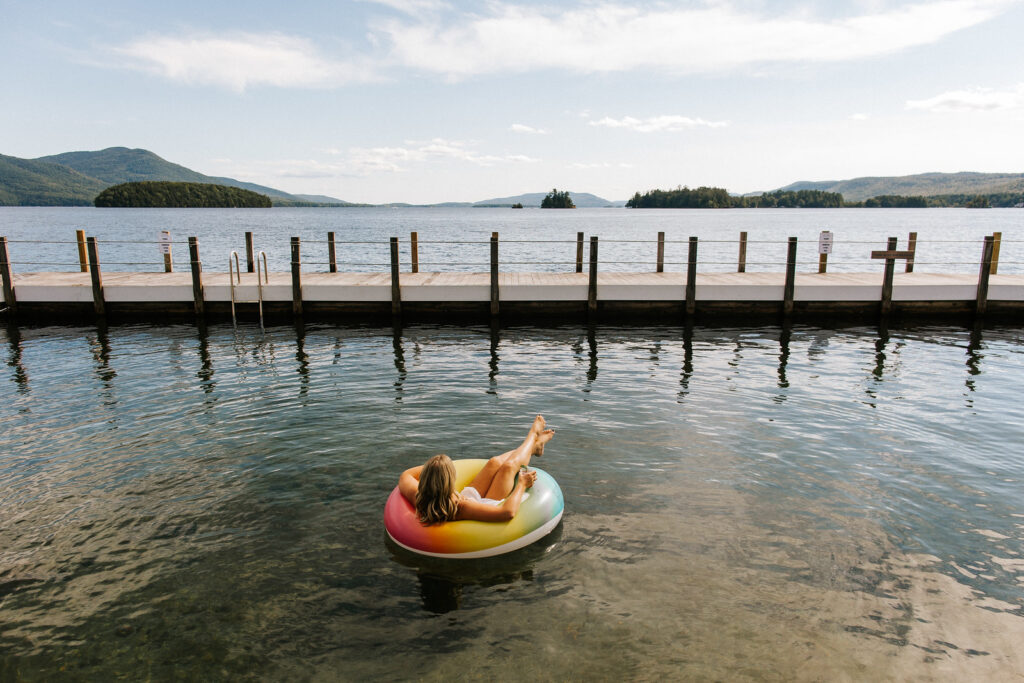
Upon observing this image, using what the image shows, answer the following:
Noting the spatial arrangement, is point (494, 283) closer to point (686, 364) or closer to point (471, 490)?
point (686, 364)

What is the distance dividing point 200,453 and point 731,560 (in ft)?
22.1

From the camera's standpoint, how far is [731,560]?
19.9ft

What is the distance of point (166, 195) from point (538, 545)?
630 feet

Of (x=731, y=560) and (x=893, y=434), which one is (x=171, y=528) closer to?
(x=731, y=560)

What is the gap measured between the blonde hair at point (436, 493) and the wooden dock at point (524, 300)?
11.9 metres

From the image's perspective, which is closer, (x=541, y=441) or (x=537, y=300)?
(x=541, y=441)

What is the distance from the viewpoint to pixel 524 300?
698 inches

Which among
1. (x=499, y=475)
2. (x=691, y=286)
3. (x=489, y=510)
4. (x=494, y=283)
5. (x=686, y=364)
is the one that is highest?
(x=494, y=283)

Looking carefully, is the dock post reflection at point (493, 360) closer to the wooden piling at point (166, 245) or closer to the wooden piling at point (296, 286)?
the wooden piling at point (296, 286)

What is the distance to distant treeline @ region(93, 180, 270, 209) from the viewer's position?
16375cm

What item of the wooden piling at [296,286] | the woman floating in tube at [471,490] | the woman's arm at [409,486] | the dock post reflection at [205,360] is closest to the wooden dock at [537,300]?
the wooden piling at [296,286]

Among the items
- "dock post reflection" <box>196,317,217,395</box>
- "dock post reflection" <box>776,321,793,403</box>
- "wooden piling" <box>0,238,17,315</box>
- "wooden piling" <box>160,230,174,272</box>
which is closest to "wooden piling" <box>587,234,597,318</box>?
"dock post reflection" <box>776,321,793,403</box>

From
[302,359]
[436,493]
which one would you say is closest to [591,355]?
[302,359]

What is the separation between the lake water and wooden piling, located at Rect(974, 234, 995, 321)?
5866mm
